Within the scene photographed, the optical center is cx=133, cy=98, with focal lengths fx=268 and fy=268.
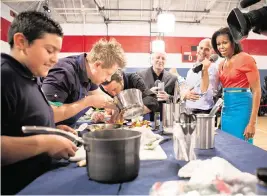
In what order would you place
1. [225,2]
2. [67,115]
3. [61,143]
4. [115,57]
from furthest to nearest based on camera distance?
[225,2], [115,57], [67,115], [61,143]

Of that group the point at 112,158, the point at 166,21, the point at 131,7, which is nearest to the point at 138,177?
the point at 112,158

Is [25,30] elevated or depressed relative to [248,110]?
elevated

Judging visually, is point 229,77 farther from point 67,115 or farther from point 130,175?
point 130,175

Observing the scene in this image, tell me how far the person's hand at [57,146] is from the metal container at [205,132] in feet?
2.26

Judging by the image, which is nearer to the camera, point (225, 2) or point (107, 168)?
point (107, 168)

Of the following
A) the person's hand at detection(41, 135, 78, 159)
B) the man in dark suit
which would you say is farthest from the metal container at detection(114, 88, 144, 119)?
the man in dark suit

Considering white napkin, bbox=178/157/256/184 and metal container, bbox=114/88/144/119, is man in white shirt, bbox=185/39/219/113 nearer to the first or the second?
metal container, bbox=114/88/144/119

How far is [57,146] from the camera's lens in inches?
42.1

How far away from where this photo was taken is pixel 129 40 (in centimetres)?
937

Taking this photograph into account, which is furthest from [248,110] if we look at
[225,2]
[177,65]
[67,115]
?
[177,65]

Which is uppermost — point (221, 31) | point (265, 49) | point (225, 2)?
point (225, 2)

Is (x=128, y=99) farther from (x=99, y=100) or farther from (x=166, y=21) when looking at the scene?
(x=166, y=21)

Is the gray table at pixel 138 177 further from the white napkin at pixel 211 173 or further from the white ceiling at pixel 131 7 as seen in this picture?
the white ceiling at pixel 131 7

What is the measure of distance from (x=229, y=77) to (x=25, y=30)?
194 centimetres
